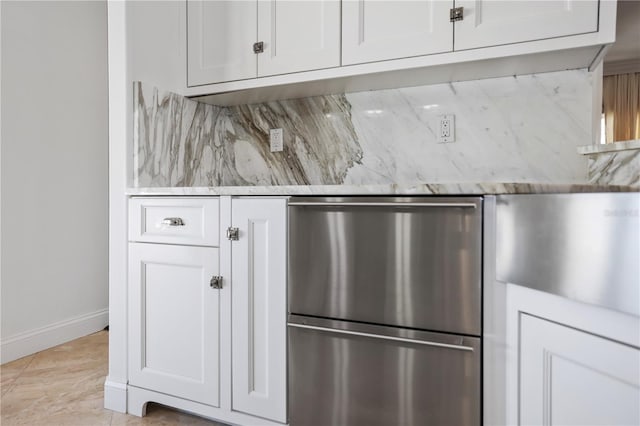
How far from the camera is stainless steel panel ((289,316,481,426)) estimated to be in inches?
44.4

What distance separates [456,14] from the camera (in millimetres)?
1481

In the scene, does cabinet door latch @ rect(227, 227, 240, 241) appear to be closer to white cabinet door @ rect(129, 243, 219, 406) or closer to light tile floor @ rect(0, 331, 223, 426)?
white cabinet door @ rect(129, 243, 219, 406)

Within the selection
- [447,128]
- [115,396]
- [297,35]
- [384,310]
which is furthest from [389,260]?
[115,396]

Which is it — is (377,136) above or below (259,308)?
above

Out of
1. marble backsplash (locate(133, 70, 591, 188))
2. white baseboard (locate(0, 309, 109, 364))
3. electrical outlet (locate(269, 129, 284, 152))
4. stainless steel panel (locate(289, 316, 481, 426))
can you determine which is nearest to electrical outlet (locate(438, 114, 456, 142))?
marble backsplash (locate(133, 70, 591, 188))

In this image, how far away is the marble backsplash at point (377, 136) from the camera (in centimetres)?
165

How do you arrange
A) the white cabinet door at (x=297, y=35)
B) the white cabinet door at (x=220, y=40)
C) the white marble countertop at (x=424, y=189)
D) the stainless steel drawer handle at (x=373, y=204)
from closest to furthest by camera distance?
the white marble countertop at (x=424, y=189) → the stainless steel drawer handle at (x=373, y=204) → the white cabinet door at (x=297, y=35) → the white cabinet door at (x=220, y=40)

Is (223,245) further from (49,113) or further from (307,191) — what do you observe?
(49,113)

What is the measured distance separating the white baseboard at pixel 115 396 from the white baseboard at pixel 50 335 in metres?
0.93

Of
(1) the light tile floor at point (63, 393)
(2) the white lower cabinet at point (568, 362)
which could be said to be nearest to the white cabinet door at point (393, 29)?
(2) the white lower cabinet at point (568, 362)

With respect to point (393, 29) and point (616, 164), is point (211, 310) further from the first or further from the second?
point (616, 164)

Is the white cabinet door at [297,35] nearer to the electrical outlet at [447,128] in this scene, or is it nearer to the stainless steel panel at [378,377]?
the electrical outlet at [447,128]

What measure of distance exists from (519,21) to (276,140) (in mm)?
1212

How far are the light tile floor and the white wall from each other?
0.21 meters
